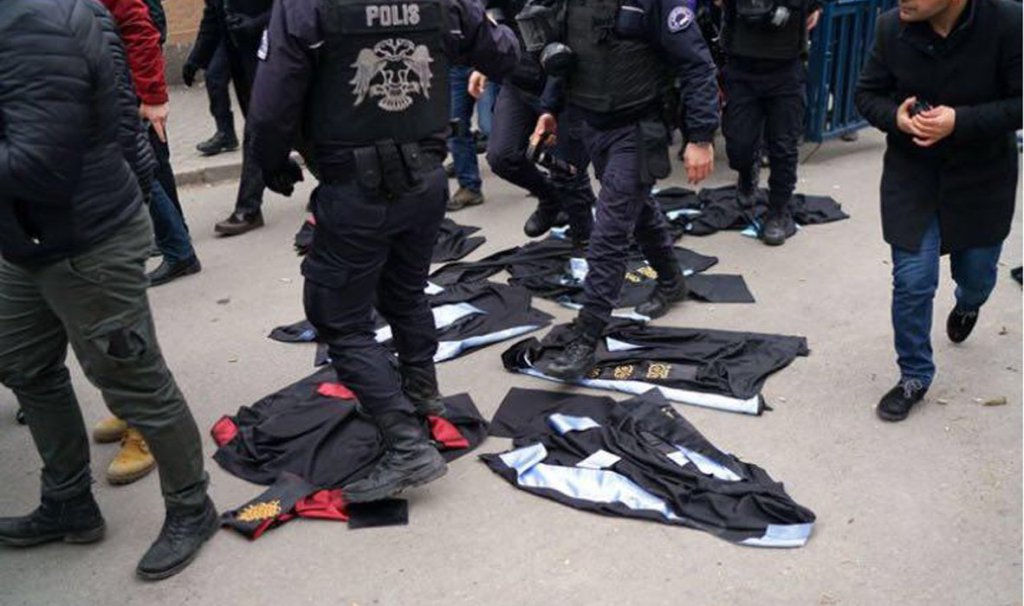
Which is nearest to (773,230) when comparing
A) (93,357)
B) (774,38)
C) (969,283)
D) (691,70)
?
(774,38)

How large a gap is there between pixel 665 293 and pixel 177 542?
267 centimetres

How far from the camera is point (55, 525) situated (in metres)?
3.30

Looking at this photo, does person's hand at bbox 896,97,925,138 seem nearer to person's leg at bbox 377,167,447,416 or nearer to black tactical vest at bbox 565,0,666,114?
black tactical vest at bbox 565,0,666,114

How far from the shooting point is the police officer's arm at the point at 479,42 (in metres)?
3.28

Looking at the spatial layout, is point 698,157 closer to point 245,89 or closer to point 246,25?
point 246,25

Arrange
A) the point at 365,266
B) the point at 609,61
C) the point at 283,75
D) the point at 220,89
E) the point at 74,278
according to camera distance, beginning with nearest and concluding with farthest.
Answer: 1. the point at 74,278
2. the point at 283,75
3. the point at 365,266
4. the point at 609,61
5. the point at 220,89

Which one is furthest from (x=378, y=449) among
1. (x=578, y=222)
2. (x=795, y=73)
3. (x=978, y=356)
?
(x=795, y=73)

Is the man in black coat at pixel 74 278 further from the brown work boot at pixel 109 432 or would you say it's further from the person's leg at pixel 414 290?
the person's leg at pixel 414 290

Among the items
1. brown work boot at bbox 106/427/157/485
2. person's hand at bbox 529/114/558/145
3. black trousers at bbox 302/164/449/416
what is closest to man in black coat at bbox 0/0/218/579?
brown work boot at bbox 106/427/157/485

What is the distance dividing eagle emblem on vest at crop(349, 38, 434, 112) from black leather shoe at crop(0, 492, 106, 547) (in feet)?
5.35

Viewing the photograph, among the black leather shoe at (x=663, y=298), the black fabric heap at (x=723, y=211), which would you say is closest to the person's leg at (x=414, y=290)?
the black leather shoe at (x=663, y=298)

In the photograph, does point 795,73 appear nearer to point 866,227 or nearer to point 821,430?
point 866,227

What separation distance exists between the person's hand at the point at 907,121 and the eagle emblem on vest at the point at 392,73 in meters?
1.64

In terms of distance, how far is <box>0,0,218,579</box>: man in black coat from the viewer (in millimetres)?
2531
